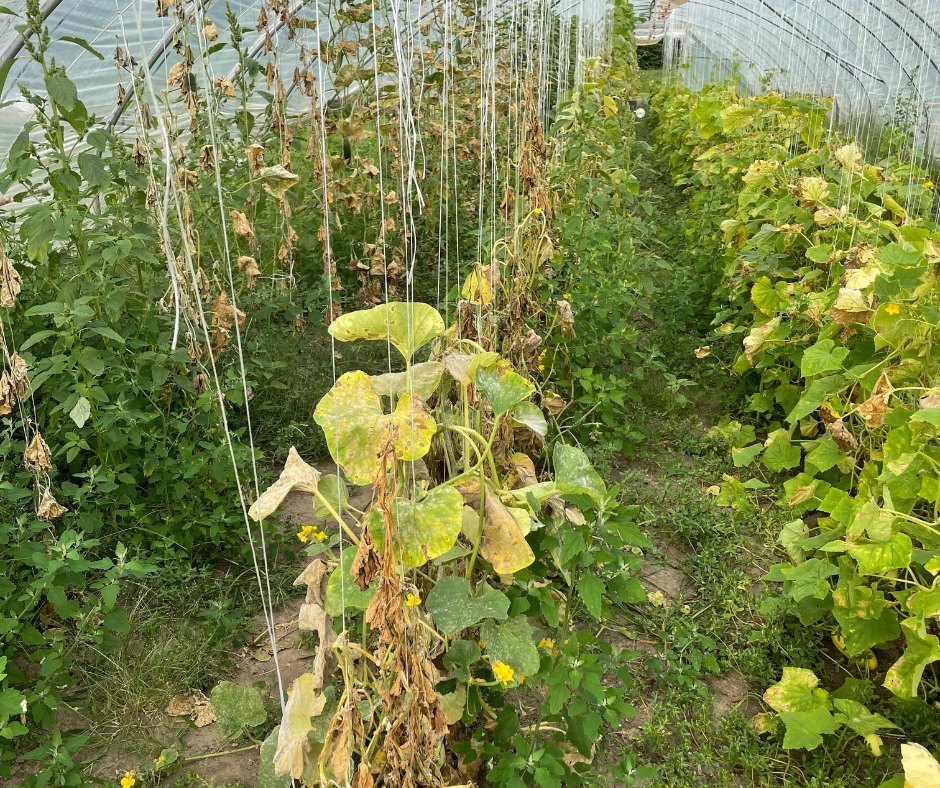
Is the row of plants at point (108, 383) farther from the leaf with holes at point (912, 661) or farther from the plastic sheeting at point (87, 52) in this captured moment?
the leaf with holes at point (912, 661)

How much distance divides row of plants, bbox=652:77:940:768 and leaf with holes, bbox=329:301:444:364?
115 centimetres

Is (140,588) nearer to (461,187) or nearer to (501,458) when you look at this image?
(501,458)

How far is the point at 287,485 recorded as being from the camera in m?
1.40

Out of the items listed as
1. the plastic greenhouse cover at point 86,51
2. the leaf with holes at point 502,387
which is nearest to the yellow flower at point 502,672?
the leaf with holes at point 502,387

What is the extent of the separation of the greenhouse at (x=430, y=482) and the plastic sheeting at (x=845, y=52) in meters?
1.52

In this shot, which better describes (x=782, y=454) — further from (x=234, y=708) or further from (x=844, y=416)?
(x=234, y=708)

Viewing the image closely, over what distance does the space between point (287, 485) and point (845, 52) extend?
7674 mm

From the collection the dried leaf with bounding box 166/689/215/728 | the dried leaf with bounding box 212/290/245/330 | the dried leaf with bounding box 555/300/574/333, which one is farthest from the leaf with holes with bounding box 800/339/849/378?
the dried leaf with bounding box 166/689/215/728

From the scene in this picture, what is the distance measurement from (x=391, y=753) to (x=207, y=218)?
93.2 inches

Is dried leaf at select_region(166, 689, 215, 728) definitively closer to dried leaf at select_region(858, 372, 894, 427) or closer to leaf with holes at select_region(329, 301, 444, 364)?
leaf with holes at select_region(329, 301, 444, 364)

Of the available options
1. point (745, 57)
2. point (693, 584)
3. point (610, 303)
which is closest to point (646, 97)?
point (745, 57)

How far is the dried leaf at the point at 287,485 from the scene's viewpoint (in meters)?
1.35

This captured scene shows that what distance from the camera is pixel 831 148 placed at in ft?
14.2

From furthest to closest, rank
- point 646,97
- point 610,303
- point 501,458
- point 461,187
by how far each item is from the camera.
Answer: point 646,97 → point 461,187 → point 610,303 → point 501,458
